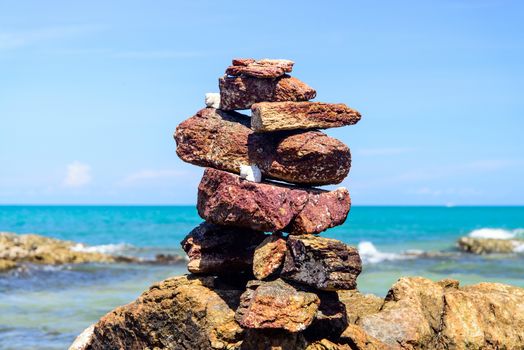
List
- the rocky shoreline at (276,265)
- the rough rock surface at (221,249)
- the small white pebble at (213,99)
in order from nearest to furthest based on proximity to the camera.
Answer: the rocky shoreline at (276,265), the rough rock surface at (221,249), the small white pebble at (213,99)

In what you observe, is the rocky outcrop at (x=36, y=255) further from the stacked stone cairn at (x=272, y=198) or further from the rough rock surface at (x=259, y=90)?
the rough rock surface at (x=259, y=90)

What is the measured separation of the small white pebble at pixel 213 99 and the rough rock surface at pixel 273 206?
142cm

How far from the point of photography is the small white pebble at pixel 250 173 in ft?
41.9

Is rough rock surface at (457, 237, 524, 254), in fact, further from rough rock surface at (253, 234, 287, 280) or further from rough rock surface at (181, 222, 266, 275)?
rough rock surface at (253, 234, 287, 280)

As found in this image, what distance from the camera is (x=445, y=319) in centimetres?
1369

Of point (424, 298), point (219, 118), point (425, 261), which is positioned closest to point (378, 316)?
point (424, 298)

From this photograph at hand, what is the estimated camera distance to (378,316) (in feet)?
44.3

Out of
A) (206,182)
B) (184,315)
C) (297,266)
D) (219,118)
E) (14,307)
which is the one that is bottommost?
(14,307)

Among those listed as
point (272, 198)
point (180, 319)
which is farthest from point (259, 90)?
point (180, 319)

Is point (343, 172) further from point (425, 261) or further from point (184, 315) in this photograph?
point (425, 261)

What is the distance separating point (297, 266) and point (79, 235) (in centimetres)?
8413

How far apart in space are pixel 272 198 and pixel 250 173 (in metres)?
0.66

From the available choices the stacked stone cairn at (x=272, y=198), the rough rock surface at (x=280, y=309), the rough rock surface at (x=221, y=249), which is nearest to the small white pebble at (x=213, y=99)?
the stacked stone cairn at (x=272, y=198)

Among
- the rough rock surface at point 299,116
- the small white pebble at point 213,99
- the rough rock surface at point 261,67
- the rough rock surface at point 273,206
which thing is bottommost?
the rough rock surface at point 273,206
